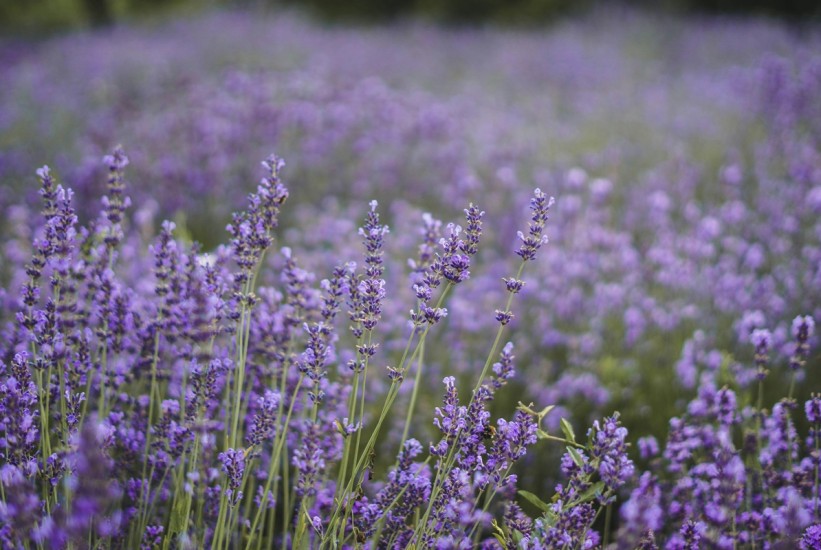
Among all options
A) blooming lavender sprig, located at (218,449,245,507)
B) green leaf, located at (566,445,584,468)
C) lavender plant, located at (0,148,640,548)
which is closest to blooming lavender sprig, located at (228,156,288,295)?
lavender plant, located at (0,148,640,548)

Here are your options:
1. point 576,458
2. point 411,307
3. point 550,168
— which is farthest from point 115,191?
point 550,168

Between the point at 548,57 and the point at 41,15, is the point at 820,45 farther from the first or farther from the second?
the point at 41,15

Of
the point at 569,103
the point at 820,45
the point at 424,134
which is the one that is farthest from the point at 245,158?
the point at 820,45

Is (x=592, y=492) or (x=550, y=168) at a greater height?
(x=550, y=168)

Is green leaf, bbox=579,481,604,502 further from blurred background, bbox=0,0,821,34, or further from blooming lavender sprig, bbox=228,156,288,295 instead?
blurred background, bbox=0,0,821,34

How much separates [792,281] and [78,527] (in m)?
3.13

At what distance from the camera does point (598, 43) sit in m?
10.7

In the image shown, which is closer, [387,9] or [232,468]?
[232,468]

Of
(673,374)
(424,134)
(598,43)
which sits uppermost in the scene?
(598,43)

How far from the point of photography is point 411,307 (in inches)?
132

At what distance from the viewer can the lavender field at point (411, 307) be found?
150 centimetres

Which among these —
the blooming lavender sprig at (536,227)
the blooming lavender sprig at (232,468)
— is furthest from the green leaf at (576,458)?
the blooming lavender sprig at (232,468)

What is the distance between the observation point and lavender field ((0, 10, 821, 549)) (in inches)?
58.9

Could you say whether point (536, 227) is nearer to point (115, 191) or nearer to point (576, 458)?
point (576, 458)
